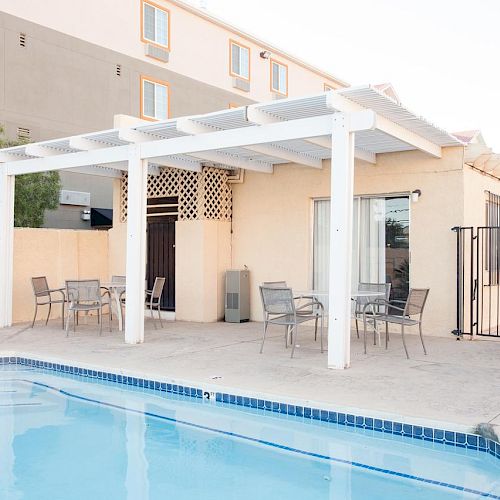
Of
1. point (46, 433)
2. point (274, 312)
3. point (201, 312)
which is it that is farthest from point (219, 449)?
point (201, 312)

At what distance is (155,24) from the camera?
18234 millimetres

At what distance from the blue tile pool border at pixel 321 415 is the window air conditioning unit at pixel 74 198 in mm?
9202

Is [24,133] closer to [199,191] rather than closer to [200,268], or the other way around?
[199,191]

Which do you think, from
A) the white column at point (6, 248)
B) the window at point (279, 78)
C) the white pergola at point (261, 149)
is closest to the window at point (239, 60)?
the window at point (279, 78)

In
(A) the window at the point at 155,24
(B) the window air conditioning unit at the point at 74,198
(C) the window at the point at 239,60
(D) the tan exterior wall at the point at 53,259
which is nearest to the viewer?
(D) the tan exterior wall at the point at 53,259

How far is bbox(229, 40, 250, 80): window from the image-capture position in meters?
21.1

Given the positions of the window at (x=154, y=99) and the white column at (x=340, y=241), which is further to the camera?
the window at (x=154, y=99)

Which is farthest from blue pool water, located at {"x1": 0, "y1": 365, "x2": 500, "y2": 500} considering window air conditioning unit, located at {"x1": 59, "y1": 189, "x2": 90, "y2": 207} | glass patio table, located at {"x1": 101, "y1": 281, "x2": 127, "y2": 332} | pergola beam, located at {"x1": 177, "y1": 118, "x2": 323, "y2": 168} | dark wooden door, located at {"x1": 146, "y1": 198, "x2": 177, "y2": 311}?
window air conditioning unit, located at {"x1": 59, "y1": 189, "x2": 90, "y2": 207}

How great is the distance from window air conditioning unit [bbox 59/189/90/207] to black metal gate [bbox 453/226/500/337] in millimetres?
10494

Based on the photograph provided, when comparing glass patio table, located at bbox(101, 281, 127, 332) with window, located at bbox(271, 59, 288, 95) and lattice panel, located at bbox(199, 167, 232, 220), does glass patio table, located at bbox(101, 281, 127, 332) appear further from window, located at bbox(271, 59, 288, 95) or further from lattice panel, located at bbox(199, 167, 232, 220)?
window, located at bbox(271, 59, 288, 95)

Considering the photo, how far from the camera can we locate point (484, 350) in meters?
8.07

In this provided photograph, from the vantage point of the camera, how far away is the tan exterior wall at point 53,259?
11.2m

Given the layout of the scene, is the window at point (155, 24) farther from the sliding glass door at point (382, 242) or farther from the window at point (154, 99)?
the sliding glass door at point (382, 242)

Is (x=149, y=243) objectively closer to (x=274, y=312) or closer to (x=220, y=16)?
(x=274, y=312)
